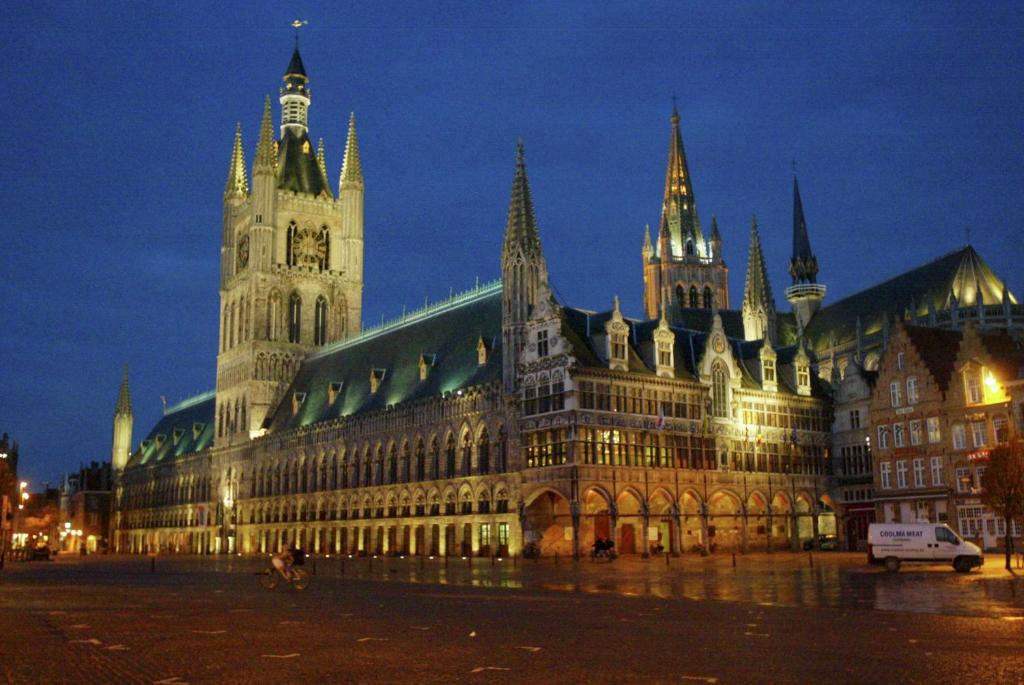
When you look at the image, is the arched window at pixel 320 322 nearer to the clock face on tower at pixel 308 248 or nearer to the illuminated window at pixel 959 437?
the clock face on tower at pixel 308 248

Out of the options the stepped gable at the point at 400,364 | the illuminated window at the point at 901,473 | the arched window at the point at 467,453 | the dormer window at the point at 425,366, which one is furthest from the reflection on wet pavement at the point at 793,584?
the dormer window at the point at 425,366

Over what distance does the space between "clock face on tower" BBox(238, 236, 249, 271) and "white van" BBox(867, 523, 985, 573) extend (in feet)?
262

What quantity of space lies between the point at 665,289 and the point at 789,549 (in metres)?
62.1

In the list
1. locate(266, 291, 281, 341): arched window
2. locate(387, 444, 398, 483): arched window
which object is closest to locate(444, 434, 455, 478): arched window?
locate(387, 444, 398, 483): arched window

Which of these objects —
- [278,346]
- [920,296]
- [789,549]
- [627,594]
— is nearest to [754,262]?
[920,296]

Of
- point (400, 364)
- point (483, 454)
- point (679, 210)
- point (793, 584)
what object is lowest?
point (793, 584)

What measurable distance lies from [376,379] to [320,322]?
23.2 meters

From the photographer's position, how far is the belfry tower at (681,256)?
13625cm

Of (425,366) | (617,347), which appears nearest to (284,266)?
(425,366)

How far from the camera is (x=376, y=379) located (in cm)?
8788

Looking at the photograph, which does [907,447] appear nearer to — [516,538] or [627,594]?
[516,538]

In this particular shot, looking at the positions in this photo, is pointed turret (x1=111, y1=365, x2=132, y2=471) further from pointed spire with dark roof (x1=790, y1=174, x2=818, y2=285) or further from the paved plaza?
the paved plaza

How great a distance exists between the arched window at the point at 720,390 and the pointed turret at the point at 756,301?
61.4ft

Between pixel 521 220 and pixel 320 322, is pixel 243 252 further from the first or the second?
pixel 521 220
